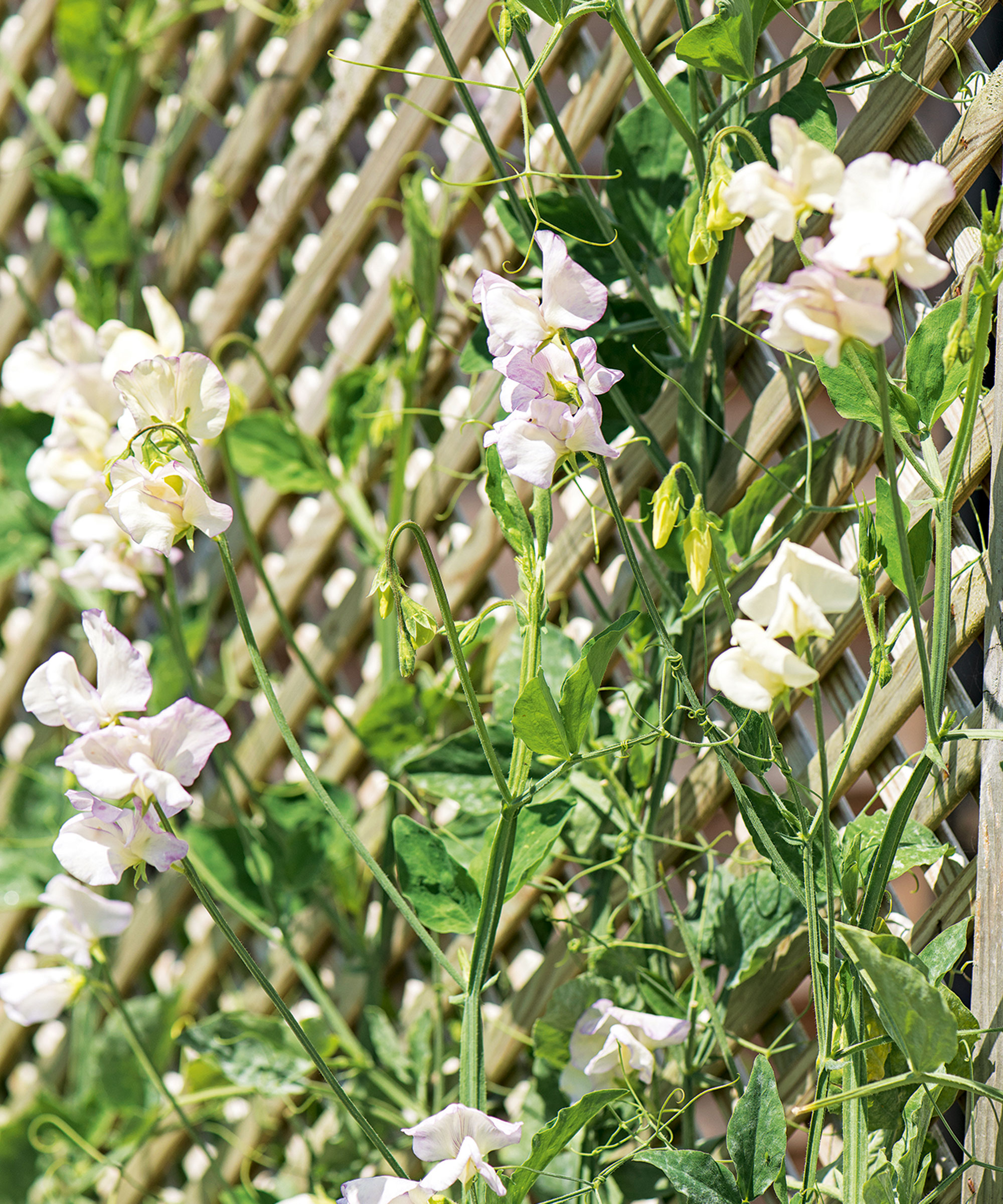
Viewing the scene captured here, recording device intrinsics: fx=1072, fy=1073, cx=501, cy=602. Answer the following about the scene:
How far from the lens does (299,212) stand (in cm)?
123

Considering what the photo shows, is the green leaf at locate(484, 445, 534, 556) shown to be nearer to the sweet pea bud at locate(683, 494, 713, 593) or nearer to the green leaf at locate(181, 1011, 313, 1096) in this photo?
the sweet pea bud at locate(683, 494, 713, 593)

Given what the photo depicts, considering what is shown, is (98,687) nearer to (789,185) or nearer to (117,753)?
(117,753)

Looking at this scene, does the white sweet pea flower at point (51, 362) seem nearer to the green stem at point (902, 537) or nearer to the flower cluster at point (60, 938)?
the flower cluster at point (60, 938)

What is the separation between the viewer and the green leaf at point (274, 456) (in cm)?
110

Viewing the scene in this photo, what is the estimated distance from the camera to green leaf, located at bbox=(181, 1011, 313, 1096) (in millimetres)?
984

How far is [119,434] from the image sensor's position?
860 mm

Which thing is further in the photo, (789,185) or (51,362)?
(51,362)

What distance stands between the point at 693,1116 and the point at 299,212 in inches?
39.6

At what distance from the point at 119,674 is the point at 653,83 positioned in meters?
0.48

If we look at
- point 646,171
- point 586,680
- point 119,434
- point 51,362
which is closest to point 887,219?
point 586,680

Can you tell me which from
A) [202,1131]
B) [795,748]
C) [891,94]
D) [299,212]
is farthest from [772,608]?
[202,1131]

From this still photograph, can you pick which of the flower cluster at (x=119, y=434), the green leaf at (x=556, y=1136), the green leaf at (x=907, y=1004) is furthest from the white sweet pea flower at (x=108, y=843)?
the green leaf at (x=907, y=1004)

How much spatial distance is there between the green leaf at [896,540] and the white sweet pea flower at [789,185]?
0.17 metres

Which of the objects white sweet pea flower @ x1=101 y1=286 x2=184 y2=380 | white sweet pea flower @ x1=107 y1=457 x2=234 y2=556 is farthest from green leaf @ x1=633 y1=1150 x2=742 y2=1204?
white sweet pea flower @ x1=101 y1=286 x2=184 y2=380
